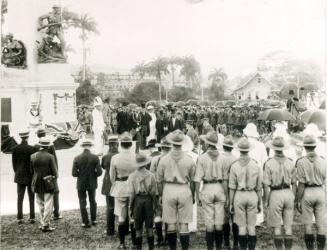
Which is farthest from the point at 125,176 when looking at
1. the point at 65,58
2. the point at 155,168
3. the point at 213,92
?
the point at 213,92

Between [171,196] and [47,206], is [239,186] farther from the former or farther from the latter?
[47,206]

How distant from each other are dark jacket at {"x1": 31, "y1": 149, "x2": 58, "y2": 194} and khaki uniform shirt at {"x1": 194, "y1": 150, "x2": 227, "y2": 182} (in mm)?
2851

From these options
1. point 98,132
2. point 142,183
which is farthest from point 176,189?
point 98,132

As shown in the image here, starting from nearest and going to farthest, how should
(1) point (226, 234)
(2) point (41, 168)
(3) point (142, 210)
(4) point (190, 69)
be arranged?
(3) point (142, 210) → (1) point (226, 234) → (2) point (41, 168) → (4) point (190, 69)

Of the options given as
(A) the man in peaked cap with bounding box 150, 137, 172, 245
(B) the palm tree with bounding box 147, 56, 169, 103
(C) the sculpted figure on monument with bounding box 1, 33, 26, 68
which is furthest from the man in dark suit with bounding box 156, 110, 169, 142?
(B) the palm tree with bounding box 147, 56, 169, 103

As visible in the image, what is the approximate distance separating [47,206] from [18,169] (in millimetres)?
1088

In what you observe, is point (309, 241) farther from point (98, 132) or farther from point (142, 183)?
point (98, 132)

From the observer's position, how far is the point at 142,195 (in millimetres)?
6555

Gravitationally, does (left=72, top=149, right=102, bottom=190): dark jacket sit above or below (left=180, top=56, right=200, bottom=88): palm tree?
below

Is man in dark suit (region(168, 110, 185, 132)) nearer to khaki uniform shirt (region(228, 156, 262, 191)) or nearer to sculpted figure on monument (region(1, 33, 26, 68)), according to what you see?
sculpted figure on monument (region(1, 33, 26, 68))

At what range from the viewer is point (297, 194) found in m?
6.79

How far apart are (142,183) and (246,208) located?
160cm

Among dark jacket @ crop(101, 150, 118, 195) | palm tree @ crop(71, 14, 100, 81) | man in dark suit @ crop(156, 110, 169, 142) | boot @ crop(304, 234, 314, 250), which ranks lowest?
boot @ crop(304, 234, 314, 250)

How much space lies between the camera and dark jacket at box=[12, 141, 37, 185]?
8367mm
